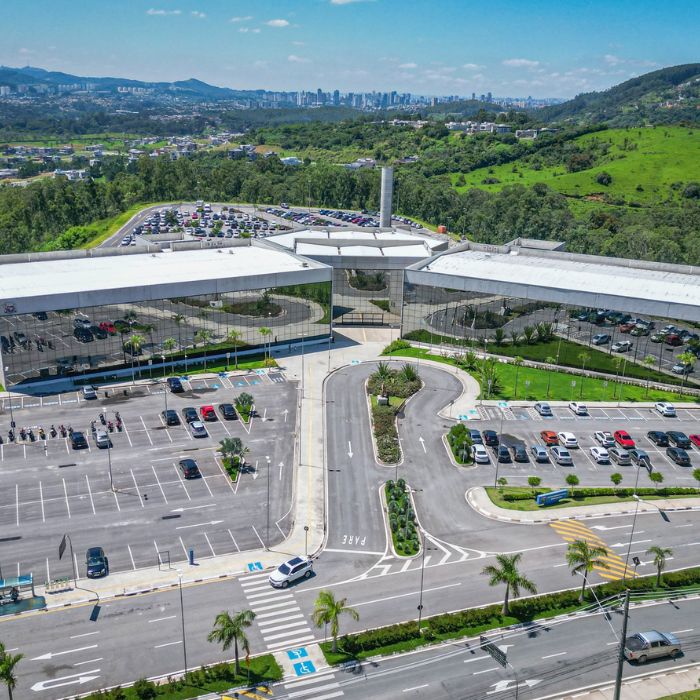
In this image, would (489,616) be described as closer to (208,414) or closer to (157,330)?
(208,414)

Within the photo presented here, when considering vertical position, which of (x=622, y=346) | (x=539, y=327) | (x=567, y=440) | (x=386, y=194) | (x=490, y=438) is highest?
(x=386, y=194)

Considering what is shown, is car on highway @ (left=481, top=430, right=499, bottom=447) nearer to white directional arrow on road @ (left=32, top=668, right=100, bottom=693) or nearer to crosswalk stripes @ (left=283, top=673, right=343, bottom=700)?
crosswalk stripes @ (left=283, top=673, right=343, bottom=700)

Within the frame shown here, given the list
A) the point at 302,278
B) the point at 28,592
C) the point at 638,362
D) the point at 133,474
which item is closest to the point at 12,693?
the point at 28,592

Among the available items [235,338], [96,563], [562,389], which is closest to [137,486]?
[96,563]

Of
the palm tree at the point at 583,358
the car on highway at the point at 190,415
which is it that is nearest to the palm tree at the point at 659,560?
the palm tree at the point at 583,358

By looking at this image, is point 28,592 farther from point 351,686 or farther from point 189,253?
point 189,253

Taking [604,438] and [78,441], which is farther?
[604,438]
